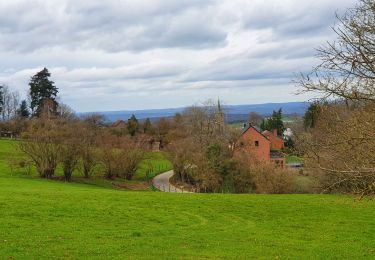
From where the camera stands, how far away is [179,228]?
2014cm

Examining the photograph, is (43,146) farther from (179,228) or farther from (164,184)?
(179,228)

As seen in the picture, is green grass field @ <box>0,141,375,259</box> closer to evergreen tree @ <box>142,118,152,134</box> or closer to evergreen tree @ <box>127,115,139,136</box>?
evergreen tree @ <box>127,115,139,136</box>

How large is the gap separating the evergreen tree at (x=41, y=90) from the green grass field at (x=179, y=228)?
7590 cm

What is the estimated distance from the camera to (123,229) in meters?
19.3

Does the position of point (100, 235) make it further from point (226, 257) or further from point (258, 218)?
point (258, 218)

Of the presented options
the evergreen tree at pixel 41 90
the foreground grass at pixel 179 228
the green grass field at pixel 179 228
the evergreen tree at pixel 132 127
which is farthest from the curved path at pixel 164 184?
the evergreen tree at pixel 41 90

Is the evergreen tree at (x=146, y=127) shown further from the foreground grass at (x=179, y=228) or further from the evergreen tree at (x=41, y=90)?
the foreground grass at (x=179, y=228)

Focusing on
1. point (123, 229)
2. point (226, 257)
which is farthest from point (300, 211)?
point (226, 257)

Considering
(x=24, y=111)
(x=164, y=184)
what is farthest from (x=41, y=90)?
(x=164, y=184)

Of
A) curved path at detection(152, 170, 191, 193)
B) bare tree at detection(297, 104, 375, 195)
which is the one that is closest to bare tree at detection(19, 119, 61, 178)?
curved path at detection(152, 170, 191, 193)

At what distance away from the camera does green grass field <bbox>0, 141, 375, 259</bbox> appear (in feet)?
49.5

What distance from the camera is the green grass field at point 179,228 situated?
49.5ft

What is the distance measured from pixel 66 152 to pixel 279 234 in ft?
119

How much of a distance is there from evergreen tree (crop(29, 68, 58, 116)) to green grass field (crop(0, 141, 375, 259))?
249 feet
